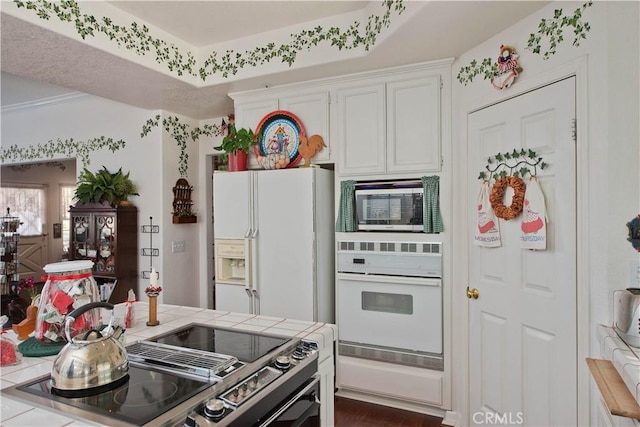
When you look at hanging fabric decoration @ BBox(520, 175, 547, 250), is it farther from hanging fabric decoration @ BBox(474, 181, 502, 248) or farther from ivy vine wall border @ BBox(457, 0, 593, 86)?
ivy vine wall border @ BBox(457, 0, 593, 86)

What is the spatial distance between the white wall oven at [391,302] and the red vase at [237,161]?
3.59 ft

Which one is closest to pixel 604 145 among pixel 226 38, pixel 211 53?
pixel 226 38

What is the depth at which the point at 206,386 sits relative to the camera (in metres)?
1.18

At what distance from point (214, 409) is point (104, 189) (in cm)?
351

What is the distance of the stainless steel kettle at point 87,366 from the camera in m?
1.10

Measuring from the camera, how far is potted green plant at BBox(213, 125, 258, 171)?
3.28m

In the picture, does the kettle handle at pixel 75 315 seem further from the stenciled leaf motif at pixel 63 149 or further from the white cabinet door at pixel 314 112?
the stenciled leaf motif at pixel 63 149

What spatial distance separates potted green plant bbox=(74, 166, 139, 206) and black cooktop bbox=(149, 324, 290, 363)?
2.72m

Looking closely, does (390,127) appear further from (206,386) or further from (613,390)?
(206,386)

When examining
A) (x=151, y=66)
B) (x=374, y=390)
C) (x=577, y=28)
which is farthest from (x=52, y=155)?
(x=577, y=28)

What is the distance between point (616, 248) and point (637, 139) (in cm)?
45

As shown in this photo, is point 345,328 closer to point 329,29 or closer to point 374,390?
point 374,390

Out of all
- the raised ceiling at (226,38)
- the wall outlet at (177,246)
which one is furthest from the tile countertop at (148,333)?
the wall outlet at (177,246)

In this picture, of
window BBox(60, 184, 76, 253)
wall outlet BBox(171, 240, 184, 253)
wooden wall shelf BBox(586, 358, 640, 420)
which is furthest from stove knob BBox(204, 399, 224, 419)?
window BBox(60, 184, 76, 253)
